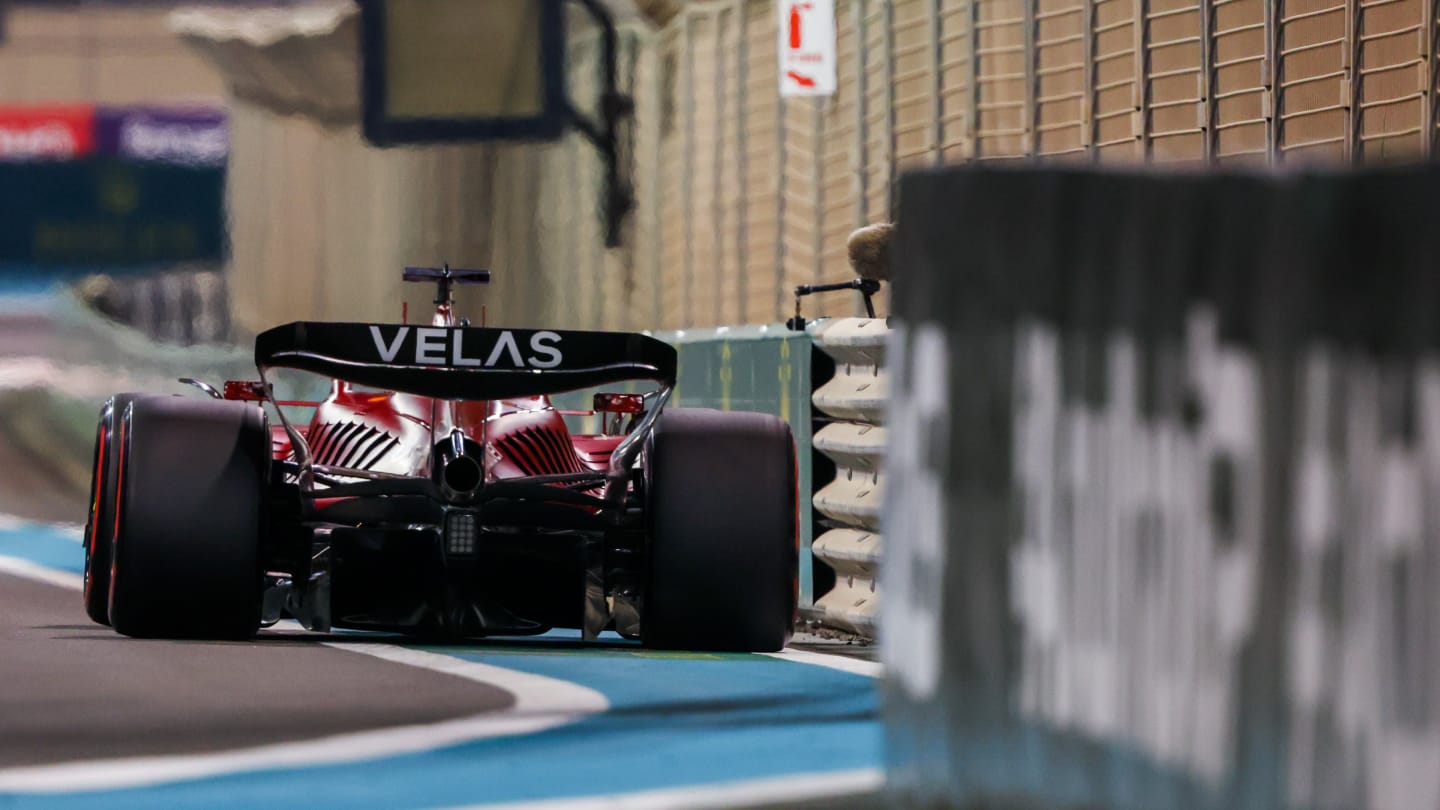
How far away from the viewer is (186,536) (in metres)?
9.06

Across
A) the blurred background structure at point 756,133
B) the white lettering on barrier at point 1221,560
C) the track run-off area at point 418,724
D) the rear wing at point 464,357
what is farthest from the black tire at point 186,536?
the blurred background structure at point 756,133

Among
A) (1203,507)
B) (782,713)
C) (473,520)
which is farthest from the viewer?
(473,520)

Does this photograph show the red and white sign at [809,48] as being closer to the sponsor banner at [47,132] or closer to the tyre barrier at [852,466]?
the tyre barrier at [852,466]

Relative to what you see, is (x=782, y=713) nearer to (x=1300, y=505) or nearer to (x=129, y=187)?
(x=1300, y=505)

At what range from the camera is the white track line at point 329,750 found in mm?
5613

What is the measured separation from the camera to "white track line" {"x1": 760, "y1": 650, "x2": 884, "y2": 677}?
28.7ft

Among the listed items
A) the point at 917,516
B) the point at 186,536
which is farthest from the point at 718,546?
the point at 917,516

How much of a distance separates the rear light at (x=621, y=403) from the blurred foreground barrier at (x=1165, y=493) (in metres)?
6.14

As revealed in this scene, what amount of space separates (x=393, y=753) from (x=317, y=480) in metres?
3.42

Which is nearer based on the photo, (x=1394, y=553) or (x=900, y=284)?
(x=1394, y=553)

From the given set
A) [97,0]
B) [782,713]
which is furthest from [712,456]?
[97,0]

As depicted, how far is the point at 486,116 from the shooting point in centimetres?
2800

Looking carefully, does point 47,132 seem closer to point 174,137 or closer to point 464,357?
point 174,137

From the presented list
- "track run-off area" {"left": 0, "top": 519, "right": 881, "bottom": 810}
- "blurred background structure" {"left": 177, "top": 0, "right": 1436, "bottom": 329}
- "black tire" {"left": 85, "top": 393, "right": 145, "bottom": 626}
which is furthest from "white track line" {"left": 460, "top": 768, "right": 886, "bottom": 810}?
"blurred background structure" {"left": 177, "top": 0, "right": 1436, "bottom": 329}
